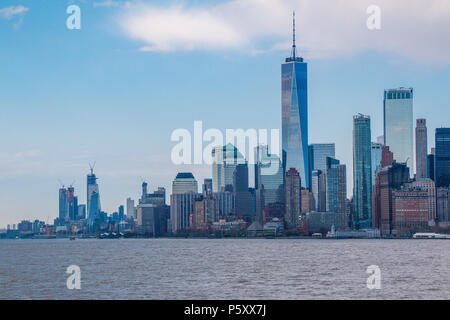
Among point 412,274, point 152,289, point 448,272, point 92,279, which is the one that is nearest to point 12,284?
point 92,279

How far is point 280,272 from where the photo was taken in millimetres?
62844

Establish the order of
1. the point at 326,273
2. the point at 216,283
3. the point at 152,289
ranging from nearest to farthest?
the point at 152,289 < the point at 216,283 < the point at 326,273

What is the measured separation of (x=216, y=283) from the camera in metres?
50.4

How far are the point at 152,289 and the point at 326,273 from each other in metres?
20.4
